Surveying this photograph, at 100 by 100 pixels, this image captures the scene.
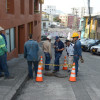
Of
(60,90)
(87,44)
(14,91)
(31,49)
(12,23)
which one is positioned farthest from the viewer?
(87,44)

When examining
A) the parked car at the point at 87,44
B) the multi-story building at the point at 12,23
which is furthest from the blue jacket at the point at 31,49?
the parked car at the point at 87,44

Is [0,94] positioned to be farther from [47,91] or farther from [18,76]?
[18,76]

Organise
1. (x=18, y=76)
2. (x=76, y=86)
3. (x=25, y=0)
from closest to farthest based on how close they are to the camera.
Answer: (x=76, y=86) < (x=18, y=76) < (x=25, y=0)

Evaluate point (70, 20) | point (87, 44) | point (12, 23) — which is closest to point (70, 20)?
point (70, 20)

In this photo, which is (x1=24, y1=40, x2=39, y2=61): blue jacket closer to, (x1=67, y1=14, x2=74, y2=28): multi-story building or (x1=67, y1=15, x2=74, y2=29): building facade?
(x1=67, y1=15, x2=74, y2=29): building facade

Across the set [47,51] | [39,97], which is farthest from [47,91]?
[47,51]

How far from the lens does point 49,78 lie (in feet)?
26.1

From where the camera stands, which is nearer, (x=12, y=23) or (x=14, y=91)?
(x=14, y=91)

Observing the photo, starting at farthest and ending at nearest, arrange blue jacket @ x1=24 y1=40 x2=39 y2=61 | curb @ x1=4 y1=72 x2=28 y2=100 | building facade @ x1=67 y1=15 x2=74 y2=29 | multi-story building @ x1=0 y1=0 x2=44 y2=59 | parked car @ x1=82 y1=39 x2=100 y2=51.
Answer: building facade @ x1=67 y1=15 x2=74 y2=29, parked car @ x1=82 y1=39 x2=100 y2=51, multi-story building @ x1=0 y1=0 x2=44 y2=59, blue jacket @ x1=24 y1=40 x2=39 y2=61, curb @ x1=4 y1=72 x2=28 y2=100

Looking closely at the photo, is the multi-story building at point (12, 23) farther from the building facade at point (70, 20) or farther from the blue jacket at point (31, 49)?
the building facade at point (70, 20)

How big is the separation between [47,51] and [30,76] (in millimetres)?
1883

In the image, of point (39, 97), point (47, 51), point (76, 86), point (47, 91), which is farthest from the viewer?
point (47, 51)

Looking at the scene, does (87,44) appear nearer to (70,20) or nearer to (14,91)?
(14,91)

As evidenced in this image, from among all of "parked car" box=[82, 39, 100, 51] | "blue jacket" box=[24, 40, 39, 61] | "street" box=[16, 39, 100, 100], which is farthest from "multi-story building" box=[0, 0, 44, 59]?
"parked car" box=[82, 39, 100, 51]
